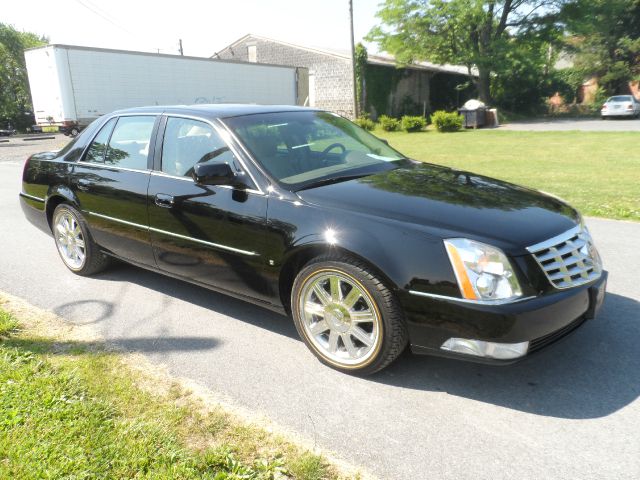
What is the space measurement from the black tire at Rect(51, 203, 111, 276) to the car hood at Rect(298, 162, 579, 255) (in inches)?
100

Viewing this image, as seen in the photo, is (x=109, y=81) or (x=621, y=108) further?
(x=621, y=108)

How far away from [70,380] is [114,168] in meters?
2.05

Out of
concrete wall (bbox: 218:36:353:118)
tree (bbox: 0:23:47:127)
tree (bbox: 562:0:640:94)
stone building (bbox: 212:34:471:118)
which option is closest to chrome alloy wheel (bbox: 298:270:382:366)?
concrete wall (bbox: 218:36:353:118)

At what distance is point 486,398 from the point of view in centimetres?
295

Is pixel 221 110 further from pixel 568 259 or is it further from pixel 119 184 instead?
pixel 568 259

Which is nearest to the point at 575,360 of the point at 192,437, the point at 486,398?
the point at 486,398

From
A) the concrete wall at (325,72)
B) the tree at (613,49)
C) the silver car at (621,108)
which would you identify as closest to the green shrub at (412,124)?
the concrete wall at (325,72)

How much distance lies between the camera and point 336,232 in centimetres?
310

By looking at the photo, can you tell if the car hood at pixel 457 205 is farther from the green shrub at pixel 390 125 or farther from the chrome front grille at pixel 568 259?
the green shrub at pixel 390 125

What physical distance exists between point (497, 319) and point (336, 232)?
1006 mm

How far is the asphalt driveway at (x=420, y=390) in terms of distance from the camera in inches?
96.7

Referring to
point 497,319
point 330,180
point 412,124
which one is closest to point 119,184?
point 330,180

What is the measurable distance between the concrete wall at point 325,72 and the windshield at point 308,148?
3058 cm

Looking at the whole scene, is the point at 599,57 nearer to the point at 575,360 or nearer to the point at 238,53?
the point at 238,53
